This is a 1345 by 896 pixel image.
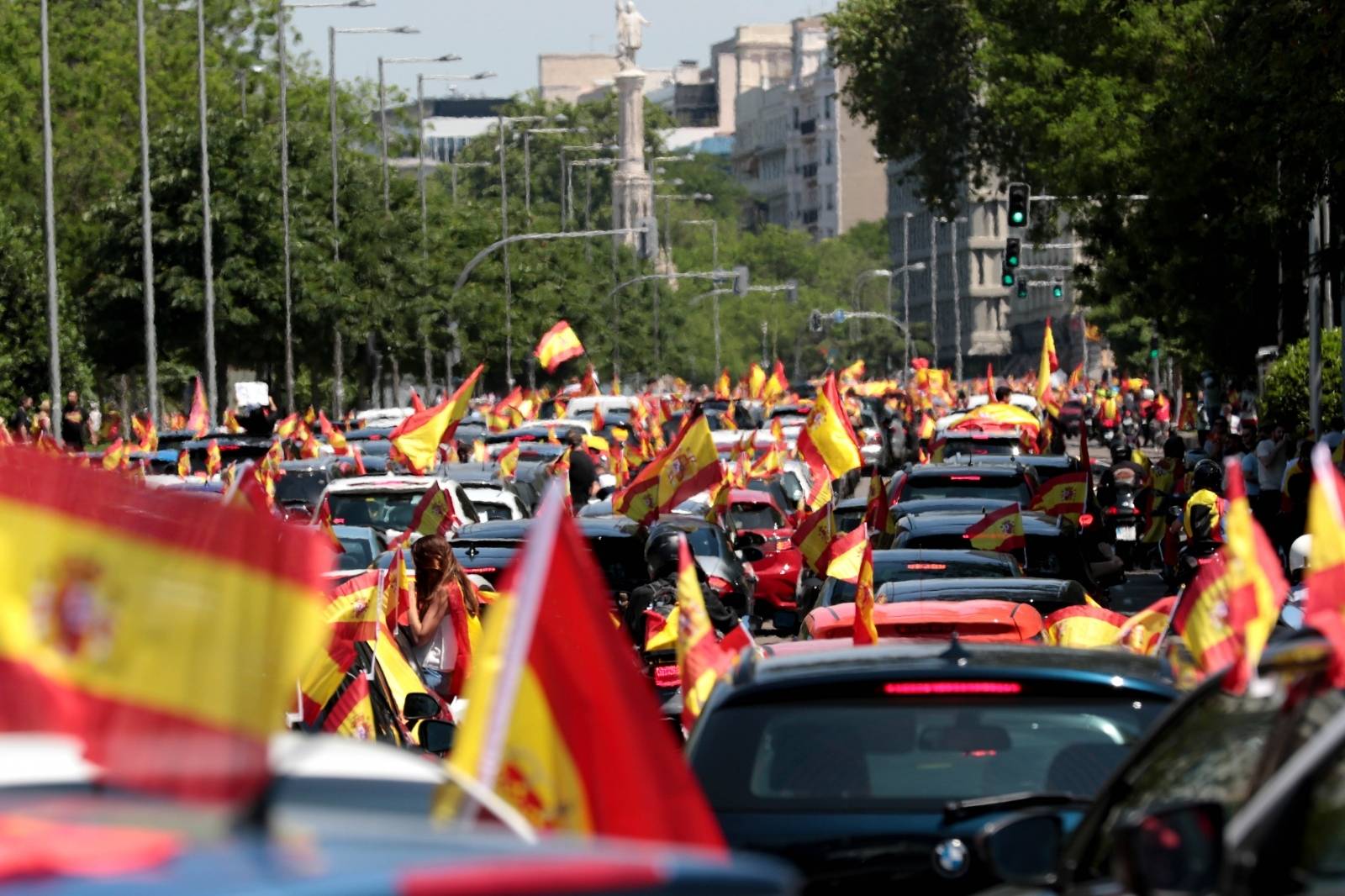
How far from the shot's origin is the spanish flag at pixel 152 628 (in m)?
2.77

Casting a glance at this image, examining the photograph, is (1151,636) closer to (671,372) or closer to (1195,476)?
(1195,476)

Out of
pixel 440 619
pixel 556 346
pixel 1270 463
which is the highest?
pixel 440 619

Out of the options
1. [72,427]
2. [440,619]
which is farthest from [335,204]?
[440,619]

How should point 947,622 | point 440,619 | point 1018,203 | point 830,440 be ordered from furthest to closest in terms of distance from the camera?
point 1018,203
point 830,440
point 440,619
point 947,622

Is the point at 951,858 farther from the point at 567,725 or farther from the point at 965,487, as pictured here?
the point at 965,487

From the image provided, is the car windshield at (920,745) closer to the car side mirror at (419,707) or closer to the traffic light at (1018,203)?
the car side mirror at (419,707)

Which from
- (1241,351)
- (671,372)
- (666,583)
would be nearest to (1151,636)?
(666,583)

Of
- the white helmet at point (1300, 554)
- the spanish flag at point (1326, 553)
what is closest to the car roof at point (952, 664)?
the spanish flag at point (1326, 553)

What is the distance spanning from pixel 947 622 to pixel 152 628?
785cm

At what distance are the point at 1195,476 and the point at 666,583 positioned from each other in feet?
31.3

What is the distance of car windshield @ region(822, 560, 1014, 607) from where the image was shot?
47.2 ft

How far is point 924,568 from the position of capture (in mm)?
14469

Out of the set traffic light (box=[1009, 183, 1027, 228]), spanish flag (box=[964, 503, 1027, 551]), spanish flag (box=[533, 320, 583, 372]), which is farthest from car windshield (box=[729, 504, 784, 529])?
traffic light (box=[1009, 183, 1027, 228])

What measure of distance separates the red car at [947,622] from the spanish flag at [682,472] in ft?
33.9
